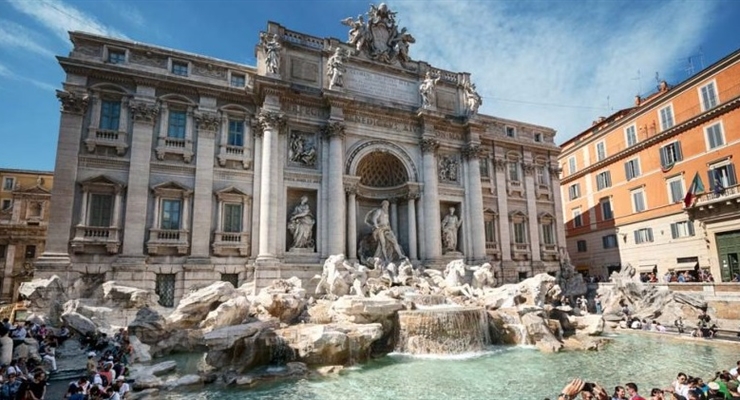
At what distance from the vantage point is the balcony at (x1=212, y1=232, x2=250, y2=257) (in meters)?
16.5

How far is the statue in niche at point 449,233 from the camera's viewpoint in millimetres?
21016

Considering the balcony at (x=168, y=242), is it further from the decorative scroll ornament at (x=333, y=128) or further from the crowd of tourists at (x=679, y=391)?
the crowd of tourists at (x=679, y=391)

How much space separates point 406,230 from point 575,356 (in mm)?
10603

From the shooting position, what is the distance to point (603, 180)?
27719 millimetres

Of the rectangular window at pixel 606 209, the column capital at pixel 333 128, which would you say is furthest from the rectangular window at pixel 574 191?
the column capital at pixel 333 128

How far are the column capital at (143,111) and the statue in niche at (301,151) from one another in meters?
5.86

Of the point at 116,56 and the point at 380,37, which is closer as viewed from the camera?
the point at 116,56

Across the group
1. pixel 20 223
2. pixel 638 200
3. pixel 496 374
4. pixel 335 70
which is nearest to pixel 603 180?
pixel 638 200

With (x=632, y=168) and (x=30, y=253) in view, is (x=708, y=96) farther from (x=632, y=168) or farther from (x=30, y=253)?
(x=30, y=253)

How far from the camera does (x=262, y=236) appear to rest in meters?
16.7

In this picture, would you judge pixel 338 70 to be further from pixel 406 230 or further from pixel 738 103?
pixel 738 103

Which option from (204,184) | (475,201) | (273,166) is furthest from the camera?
(475,201)

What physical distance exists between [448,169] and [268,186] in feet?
34.2

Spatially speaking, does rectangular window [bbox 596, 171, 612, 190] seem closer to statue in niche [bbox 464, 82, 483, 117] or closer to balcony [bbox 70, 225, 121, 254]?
statue in niche [bbox 464, 82, 483, 117]
